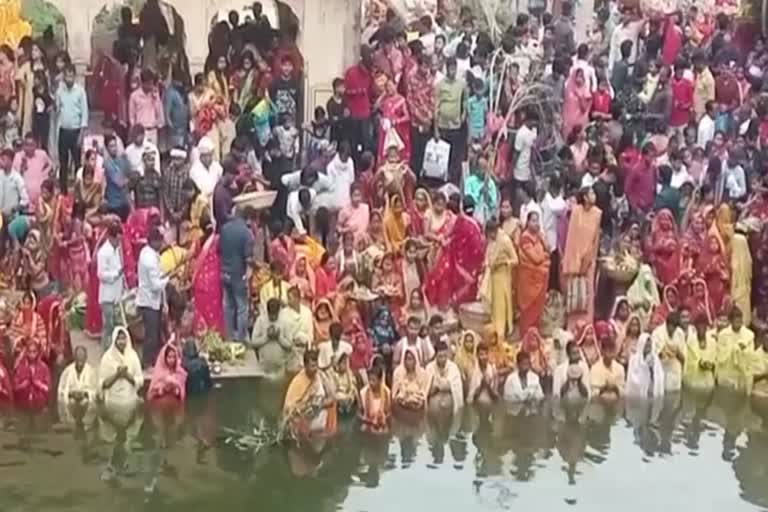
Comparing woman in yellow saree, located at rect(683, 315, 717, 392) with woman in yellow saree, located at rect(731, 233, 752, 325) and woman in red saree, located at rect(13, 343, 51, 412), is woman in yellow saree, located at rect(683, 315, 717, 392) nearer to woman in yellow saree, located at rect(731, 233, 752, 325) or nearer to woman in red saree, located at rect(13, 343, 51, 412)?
woman in yellow saree, located at rect(731, 233, 752, 325)

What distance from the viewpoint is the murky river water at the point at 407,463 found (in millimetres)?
13297

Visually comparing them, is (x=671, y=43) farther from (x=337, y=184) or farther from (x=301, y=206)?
(x=301, y=206)

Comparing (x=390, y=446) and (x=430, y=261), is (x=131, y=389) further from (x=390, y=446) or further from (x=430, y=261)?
(x=430, y=261)

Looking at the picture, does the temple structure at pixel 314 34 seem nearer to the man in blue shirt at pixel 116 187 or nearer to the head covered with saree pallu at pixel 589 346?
the man in blue shirt at pixel 116 187

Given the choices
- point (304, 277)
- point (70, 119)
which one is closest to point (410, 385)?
point (304, 277)

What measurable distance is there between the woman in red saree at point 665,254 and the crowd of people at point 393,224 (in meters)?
0.02

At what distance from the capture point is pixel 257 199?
54.9ft

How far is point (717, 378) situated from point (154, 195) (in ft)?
16.7

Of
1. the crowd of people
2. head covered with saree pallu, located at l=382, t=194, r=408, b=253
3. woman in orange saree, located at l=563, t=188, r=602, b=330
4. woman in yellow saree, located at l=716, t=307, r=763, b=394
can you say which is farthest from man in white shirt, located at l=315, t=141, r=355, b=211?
woman in yellow saree, located at l=716, t=307, r=763, b=394

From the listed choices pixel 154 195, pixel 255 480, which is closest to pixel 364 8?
pixel 154 195

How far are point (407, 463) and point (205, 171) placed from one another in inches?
167

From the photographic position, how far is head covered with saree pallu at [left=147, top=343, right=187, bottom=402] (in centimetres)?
1468

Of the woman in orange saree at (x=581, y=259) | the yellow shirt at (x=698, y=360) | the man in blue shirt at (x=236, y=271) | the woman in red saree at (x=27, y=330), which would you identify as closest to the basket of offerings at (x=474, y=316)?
the woman in orange saree at (x=581, y=259)

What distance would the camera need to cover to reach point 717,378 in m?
15.8
